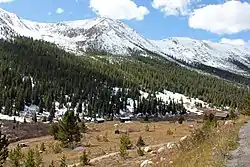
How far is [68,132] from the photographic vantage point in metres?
58.8

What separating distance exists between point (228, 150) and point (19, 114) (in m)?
159

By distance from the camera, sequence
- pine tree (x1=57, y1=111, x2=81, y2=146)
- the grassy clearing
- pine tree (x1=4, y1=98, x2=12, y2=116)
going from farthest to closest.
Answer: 1. pine tree (x1=4, y1=98, x2=12, y2=116)
2. pine tree (x1=57, y1=111, x2=81, y2=146)
3. the grassy clearing

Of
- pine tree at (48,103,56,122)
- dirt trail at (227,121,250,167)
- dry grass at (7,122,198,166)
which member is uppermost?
pine tree at (48,103,56,122)

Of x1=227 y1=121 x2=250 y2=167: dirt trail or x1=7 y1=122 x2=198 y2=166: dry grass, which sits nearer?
x1=227 y1=121 x2=250 y2=167: dirt trail

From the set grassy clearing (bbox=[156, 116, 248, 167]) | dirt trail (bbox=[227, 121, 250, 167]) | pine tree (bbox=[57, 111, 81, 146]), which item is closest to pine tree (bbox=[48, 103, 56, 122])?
pine tree (bbox=[57, 111, 81, 146])

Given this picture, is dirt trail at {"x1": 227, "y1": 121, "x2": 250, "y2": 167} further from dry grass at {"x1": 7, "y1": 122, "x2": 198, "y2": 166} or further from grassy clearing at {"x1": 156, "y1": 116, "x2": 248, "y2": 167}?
dry grass at {"x1": 7, "y1": 122, "x2": 198, "y2": 166}

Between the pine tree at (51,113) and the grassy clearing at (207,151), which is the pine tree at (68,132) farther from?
the pine tree at (51,113)

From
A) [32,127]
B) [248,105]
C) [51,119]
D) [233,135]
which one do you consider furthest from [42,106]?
[233,135]

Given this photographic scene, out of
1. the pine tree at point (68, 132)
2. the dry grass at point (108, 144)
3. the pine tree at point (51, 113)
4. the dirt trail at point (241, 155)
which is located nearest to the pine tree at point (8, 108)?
the pine tree at point (51, 113)

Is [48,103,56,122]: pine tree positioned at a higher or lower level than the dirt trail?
higher

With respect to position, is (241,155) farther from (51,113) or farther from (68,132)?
(51,113)

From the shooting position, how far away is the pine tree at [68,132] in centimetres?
5866

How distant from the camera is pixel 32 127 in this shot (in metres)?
128

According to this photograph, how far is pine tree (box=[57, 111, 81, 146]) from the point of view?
58.7 m
